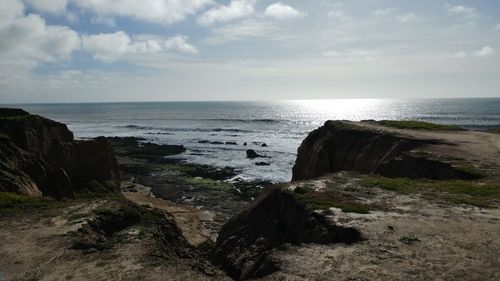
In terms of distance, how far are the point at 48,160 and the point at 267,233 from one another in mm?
20413

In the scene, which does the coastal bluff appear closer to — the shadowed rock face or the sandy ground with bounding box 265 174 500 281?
the shadowed rock face

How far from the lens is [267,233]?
1736cm

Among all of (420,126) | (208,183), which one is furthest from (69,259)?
(208,183)

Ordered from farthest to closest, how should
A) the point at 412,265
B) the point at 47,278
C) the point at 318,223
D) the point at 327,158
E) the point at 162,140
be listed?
1. the point at 162,140
2. the point at 327,158
3. the point at 318,223
4. the point at 47,278
5. the point at 412,265

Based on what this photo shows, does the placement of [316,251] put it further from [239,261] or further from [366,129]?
[366,129]

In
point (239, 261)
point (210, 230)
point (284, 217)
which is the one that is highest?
point (284, 217)

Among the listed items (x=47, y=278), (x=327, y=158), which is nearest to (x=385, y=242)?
(x=47, y=278)

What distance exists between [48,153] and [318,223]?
23.1 meters

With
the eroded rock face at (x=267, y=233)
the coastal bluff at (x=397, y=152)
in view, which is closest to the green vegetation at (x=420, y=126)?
the coastal bluff at (x=397, y=152)

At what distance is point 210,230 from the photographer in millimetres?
30734

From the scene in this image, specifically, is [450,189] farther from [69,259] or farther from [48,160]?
[48,160]

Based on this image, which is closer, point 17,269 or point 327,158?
point 17,269

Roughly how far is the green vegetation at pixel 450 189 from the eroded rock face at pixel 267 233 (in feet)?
16.2

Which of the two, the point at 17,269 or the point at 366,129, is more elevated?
the point at 366,129
